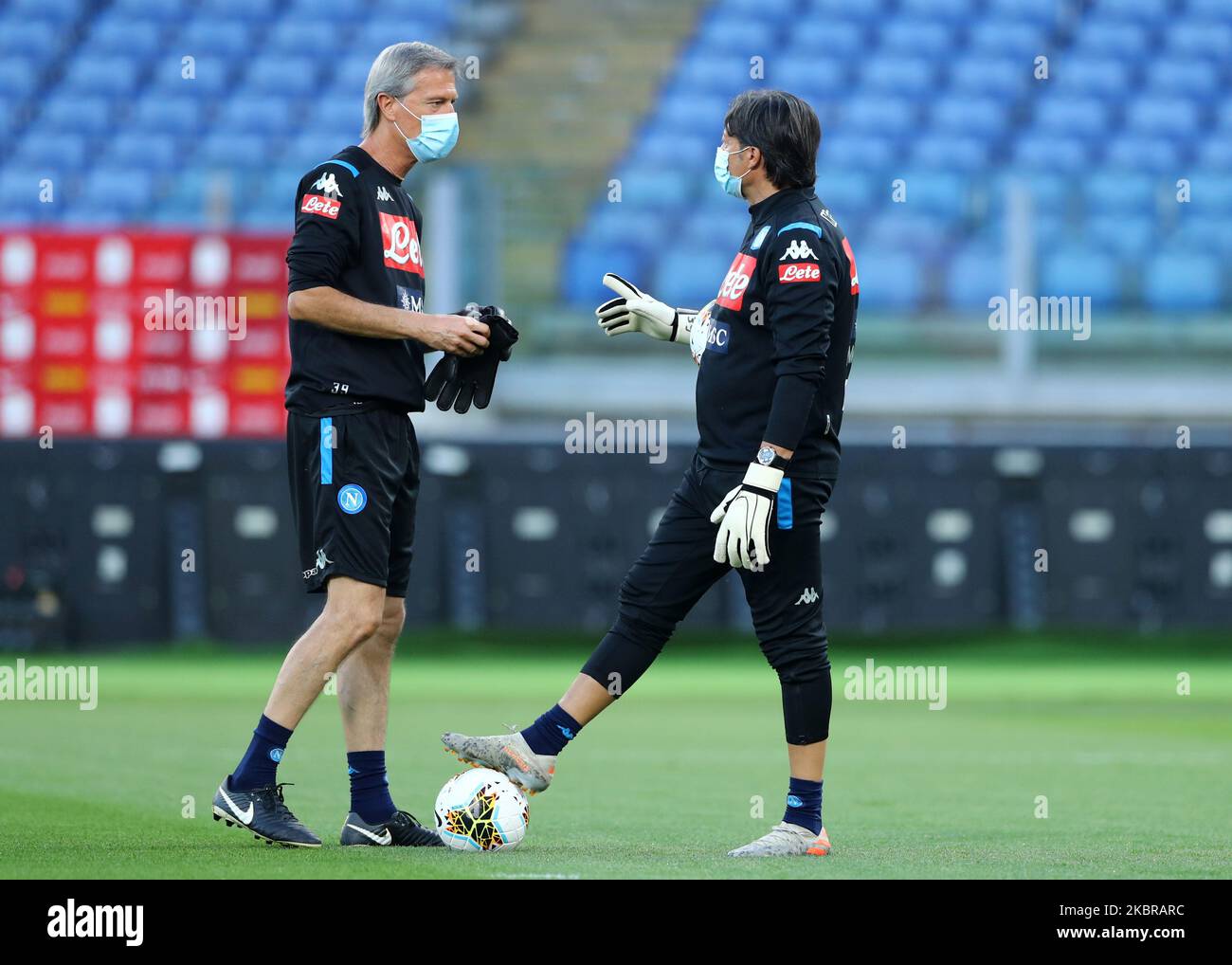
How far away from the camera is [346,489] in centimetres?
578

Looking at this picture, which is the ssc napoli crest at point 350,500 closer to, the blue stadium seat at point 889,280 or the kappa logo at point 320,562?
the kappa logo at point 320,562

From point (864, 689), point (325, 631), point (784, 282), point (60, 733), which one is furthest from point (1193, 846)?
point (864, 689)

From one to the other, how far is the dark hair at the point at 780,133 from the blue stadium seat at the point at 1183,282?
1187cm

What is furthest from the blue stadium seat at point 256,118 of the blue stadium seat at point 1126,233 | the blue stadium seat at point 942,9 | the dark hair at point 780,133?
the dark hair at point 780,133

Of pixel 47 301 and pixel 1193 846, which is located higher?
pixel 47 301

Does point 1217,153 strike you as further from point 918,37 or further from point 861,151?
point 861,151

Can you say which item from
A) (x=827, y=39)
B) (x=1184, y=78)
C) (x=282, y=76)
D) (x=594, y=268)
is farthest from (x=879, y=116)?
(x=282, y=76)

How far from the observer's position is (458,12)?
22.6m

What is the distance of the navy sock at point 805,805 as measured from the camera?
5852mm

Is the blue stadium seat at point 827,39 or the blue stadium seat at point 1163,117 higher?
the blue stadium seat at point 827,39

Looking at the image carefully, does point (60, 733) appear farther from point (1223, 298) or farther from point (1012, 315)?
point (1223, 298)

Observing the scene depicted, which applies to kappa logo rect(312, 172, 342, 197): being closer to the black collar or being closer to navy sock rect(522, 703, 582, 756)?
the black collar

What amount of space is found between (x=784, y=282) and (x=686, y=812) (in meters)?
2.25

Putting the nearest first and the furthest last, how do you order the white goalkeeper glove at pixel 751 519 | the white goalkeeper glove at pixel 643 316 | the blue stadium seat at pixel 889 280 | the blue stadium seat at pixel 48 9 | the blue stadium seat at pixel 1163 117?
the white goalkeeper glove at pixel 751 519 → the white goalkeeper glove at pixel 643 316 → the blue stadium seat at pixel 889 280 → the blue stadium seat at pixel 1163 117 → the blue stadium seat at pixel 48 9
